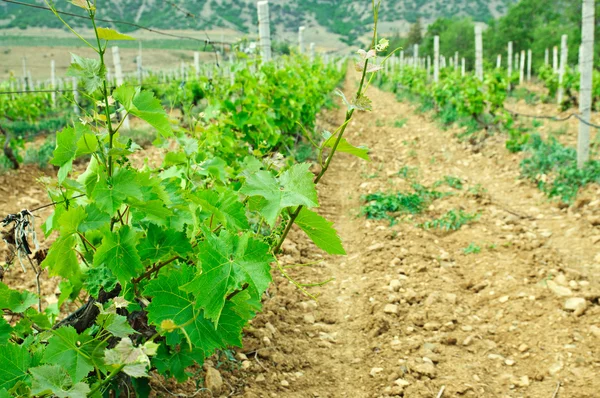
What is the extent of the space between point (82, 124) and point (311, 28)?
138 m

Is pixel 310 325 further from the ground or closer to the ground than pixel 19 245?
closer to the ground

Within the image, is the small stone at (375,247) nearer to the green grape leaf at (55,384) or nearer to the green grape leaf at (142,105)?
the green grape leaf at (142,105)

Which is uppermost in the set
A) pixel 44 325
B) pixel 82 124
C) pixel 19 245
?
pixel 82 124

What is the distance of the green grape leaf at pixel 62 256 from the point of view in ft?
4.88

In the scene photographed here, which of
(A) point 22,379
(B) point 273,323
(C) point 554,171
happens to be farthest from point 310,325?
(C) point 554,171

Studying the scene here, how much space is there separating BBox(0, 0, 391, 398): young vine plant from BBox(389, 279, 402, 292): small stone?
2.08m

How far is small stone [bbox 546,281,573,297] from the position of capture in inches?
134

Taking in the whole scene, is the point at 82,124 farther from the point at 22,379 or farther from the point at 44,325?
the point at 22,379

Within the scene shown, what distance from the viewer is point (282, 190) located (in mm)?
1423

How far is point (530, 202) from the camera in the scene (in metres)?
5.62

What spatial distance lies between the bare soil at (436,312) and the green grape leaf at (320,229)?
3.56 ft

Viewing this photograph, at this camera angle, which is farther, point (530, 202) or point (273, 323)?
point (530, 202)

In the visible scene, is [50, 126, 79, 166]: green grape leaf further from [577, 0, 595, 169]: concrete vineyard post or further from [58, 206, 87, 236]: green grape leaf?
[577, 0, 595, 169]: concrete vineyard post

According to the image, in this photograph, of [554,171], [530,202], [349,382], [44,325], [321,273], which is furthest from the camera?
[554,171]
